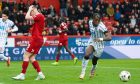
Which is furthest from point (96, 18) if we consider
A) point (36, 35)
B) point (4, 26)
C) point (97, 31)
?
point (4, 26)

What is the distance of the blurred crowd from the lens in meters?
29.8

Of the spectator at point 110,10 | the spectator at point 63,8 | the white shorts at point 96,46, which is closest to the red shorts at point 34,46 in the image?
the white shorts at point 96,46

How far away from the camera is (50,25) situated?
30.8 meters

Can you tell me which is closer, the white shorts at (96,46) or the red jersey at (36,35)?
the red jersey at (36,35)

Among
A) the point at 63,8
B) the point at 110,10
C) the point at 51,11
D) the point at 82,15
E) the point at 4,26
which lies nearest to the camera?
the point at 4,26

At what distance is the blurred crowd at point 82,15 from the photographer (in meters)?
29.8

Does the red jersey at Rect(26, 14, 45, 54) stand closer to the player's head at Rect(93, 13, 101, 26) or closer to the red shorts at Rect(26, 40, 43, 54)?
the red shorts at Rect(26, 40, 43, 54)

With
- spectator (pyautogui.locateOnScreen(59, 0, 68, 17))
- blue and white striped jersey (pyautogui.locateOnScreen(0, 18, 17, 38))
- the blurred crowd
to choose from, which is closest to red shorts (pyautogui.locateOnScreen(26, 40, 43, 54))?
blue and white striped jersey (pyautogui.locateOnScreen(0, 18, 17, 38))

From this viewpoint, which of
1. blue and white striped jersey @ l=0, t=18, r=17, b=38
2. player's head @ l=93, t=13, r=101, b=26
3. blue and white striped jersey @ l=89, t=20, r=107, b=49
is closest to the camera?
player's head @ l=93, t=13, r=101, b=26

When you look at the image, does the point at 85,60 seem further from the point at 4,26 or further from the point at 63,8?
the point at 63,8

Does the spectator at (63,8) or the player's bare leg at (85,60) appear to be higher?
the player's bare leg at (85,60)

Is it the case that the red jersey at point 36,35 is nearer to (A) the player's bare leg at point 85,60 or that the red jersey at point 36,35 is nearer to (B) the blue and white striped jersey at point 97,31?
(A) the player's bare leg at point 85,60

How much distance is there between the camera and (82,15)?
33.0m

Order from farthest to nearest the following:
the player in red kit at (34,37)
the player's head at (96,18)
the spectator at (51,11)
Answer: the spectator at (51,11) < the player's head at (96,18) < the player in red kit at (34,37)
